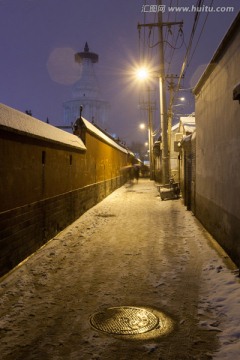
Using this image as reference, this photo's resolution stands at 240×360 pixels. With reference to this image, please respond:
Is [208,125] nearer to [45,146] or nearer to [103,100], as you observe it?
[45,146]

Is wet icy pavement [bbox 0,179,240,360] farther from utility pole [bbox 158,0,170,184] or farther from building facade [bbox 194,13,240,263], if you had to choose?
utility pole [bbox 158,0,170,184]

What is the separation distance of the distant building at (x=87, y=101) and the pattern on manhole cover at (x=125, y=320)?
13585 centimetres

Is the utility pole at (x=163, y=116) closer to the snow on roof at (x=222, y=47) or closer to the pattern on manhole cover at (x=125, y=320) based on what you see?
the snow on roof at (x=222, y=47)

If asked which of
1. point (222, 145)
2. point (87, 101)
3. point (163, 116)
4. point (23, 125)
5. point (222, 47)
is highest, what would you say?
point (87, 101)

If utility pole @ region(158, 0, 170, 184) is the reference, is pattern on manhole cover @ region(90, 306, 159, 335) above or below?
below

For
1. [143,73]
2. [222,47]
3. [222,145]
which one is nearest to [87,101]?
[143,73]

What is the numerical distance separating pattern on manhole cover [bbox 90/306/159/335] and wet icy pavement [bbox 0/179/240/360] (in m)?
0.15

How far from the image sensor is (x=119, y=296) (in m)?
6.04

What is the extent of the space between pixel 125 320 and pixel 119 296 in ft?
3.14

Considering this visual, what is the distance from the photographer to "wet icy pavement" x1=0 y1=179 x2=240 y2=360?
430cm

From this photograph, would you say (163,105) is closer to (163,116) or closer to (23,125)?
(163,116)

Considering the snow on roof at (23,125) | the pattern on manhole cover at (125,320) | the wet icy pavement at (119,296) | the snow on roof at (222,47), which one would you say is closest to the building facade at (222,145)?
the snow on roof at (222,47)

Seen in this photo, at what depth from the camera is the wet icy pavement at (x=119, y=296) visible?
4301 millimetres

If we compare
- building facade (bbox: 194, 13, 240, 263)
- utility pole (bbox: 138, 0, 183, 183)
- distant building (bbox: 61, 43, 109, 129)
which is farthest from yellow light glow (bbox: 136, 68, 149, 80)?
distant building (bbox: 61, 43, 109, 129)
